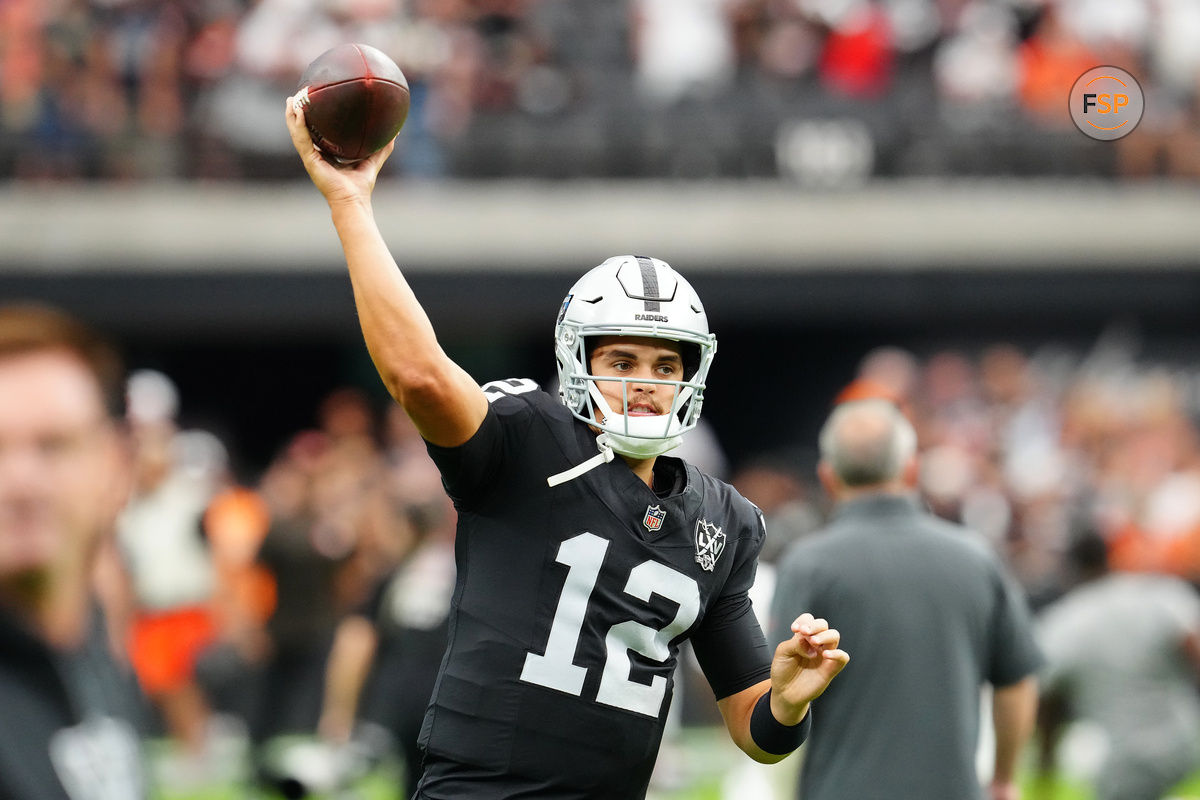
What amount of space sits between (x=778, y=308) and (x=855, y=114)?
203cm

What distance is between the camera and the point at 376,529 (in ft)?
29.2

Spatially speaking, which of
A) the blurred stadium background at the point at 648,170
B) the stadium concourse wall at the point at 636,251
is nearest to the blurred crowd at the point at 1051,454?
the blurred stadium background at the point at 648,170

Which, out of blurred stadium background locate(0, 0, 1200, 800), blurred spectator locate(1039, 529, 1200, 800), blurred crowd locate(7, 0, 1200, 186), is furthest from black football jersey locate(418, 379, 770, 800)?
blurred stadium background locate(0, 0, 1200, 800)

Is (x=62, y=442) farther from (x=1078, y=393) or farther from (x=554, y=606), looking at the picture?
(x=1078, y=393)

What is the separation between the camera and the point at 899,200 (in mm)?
16016

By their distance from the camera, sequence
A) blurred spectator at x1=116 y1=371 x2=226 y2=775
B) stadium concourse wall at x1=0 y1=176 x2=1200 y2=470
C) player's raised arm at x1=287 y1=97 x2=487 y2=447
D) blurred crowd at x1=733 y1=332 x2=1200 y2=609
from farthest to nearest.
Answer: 1. stadium concourse wall at x1=0 y1=176 x2=1200 y2=470
2. blurred crowd at x1=733 y1=332 x2=1200 y2=609
3. blurred spectator at x1=116 y1=371 x2=226 y2=775
4. player's raised arm at x1=287 y1=97 x2=487 y2=447

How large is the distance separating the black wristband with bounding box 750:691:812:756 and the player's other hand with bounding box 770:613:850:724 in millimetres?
30

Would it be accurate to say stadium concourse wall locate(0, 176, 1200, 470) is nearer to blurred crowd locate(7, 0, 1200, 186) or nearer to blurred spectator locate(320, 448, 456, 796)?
blurred crowd locate(7, 0, 1200, 186)

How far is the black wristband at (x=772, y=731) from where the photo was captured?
3.46 meters

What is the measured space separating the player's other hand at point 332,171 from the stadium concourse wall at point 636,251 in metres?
11.7

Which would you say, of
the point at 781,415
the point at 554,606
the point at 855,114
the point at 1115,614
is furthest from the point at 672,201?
the point at 554,606

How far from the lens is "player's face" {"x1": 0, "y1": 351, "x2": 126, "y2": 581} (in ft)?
6.31

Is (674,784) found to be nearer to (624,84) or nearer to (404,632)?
(404,632)

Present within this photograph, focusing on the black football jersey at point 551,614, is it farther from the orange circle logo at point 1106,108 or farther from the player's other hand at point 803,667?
the orange circle logo at point 1106,108
